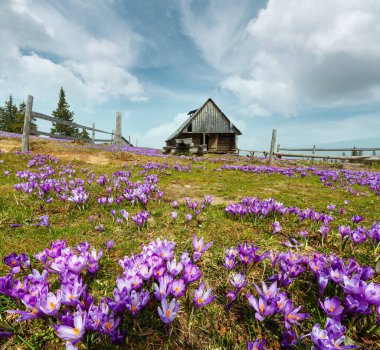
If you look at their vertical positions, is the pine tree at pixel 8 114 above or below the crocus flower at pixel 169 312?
above

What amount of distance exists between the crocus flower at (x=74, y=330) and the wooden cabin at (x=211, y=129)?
3544 cm

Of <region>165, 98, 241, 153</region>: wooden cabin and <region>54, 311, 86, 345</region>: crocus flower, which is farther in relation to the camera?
<region>165, 98, 241, 153</region>: wooden cabin

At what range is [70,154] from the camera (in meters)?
12.6

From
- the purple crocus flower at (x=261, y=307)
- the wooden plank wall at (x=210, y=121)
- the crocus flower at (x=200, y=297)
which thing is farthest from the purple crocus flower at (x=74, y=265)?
the wooden plank wall at (x=210, y=121)

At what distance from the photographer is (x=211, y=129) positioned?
126ft

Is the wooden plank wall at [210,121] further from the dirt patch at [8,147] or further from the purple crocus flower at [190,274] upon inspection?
the purple crocus flower at [190,274]

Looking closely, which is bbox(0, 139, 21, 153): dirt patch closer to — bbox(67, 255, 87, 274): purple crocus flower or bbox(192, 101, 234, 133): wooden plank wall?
bbox(67, 255, 87, 274): purple crocus flower

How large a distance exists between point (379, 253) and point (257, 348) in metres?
2.53

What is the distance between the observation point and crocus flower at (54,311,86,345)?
4.50 feet

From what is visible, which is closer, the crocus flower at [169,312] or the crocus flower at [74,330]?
the crocus flower at [74,330]

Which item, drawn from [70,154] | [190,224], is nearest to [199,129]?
[70,154]

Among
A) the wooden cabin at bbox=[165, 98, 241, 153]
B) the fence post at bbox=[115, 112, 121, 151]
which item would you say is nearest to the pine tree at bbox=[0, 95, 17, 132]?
the wooden cabin at bbox=[165, 98, 241, 153]

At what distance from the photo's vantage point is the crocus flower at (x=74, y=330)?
1.37 metres

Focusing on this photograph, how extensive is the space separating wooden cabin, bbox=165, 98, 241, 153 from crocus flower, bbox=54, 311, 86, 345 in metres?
35.4
